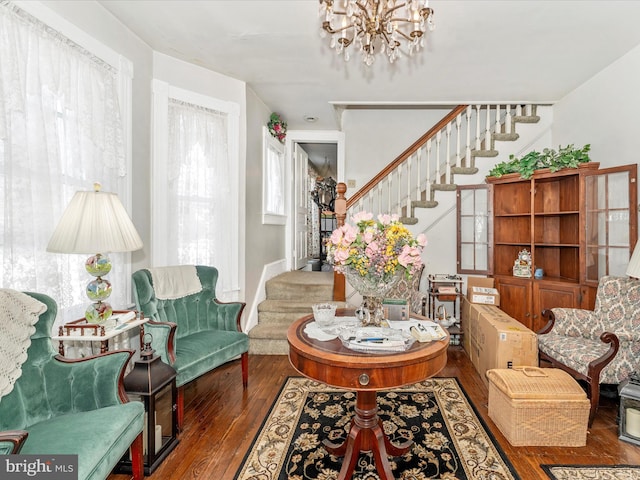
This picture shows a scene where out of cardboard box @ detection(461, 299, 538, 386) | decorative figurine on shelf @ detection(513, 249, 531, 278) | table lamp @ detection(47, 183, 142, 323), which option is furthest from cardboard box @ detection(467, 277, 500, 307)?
table lamp @ detection(47, 183, 142, 323)

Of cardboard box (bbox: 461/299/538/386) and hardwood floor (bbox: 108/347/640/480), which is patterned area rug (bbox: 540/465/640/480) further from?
cardboard box (bbox: 461/299/538/386)

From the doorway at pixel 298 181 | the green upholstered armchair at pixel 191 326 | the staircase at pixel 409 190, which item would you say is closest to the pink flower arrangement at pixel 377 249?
the green upholstered armchair at pixel 191 326

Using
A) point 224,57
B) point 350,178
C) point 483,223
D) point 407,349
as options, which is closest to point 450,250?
point 483,223

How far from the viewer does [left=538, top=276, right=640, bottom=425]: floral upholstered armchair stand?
Answer: 92.9 inches

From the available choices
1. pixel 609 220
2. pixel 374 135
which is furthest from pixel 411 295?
pixel 374 135

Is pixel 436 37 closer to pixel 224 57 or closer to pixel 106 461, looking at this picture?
pixel 224 57

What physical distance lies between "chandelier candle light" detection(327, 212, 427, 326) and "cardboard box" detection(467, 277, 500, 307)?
7.29 ft

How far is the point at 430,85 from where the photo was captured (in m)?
3.64

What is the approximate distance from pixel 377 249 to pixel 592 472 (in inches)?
68.1

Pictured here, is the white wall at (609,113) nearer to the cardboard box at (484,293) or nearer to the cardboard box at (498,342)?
the cardboard box at (484,293)

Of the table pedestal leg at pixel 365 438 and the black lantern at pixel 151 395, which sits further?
the black lantern at pixel 151 395

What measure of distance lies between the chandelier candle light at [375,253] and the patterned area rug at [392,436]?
987 millimetres

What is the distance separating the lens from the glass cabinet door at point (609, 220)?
9.77 ft

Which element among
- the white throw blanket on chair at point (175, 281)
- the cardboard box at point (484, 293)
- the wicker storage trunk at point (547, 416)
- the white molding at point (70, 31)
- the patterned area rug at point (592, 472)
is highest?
the white molding at point (70, 31)
